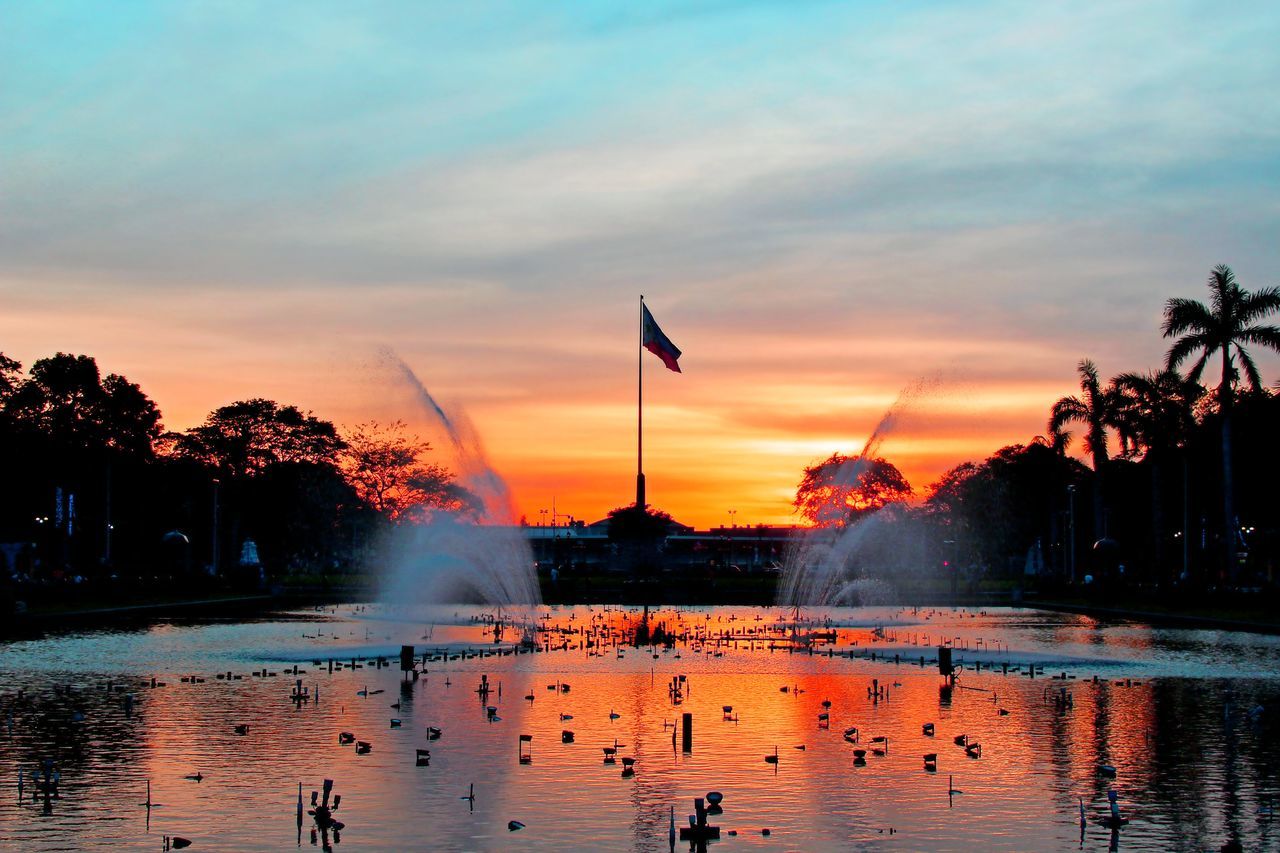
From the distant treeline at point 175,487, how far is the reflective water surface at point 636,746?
5365 cm

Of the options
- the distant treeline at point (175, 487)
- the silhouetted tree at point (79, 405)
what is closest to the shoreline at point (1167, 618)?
the distant treeline at point (175, 487)

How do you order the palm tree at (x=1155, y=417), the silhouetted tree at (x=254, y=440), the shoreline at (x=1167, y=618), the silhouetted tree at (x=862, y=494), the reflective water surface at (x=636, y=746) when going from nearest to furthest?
1. the reflective water surface at (x=636, y=746)
2. the shoreline at (x=1167, y=618)
3. the palm tree at (x=1155, y=417)
4. the silhouetted tree at (x=254, y=440)
5. the silhouetted tree at (x=862, y=494)

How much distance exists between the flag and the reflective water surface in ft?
83.6

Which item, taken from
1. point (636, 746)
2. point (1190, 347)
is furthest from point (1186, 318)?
point (636, 746)

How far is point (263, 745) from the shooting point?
95.0 ft

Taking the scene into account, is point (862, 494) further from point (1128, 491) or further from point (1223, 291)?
point (1223, 291)

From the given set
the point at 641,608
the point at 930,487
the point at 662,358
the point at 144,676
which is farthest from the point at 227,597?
the point at 930,487

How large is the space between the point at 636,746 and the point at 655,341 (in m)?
49.2

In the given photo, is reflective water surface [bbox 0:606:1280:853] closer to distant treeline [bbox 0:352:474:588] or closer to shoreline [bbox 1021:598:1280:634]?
shoreline [bbox 1021:598:1280:634]

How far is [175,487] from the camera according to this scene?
141m

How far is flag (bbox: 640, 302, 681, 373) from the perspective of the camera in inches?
3039

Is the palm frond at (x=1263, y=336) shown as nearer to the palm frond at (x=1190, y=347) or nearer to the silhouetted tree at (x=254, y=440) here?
the palm frond at (x=1190, y=347)

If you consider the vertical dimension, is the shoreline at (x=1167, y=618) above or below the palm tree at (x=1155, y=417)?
below

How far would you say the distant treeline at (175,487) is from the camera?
109 metres
